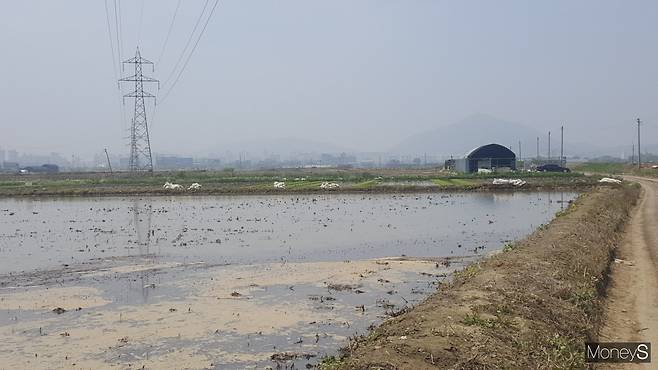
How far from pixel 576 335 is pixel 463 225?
1681 cm

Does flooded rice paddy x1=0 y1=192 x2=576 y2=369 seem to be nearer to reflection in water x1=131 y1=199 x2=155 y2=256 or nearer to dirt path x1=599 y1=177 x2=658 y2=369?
reflection in water x1=131 y1=199 x2=155 y2=256

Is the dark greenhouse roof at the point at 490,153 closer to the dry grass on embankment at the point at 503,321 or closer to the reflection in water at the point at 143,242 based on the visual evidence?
the reflection in water at the point at 143,242

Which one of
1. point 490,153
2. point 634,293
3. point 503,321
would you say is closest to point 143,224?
point 634,293

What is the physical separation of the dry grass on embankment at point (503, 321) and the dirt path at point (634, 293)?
262 millimetres

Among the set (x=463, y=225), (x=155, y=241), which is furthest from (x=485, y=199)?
(x=155, y=241)

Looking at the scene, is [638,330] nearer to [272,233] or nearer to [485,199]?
[272,233]

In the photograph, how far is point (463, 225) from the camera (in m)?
24.4

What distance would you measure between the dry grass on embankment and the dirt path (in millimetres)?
262

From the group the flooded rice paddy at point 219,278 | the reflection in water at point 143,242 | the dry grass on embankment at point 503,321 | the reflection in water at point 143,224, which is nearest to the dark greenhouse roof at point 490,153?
the flooded rice paddy at point 219,278

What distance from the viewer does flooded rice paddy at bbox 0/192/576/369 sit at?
8680mm

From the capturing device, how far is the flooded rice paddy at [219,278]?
8680 millimetres

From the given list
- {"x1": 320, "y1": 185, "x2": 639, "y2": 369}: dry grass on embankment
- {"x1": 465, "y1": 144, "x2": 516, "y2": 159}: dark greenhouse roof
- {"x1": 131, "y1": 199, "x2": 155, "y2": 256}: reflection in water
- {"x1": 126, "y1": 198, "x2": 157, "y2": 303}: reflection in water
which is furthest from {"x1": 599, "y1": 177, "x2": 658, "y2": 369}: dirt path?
{"x1": 465, "y1": 144, "x2": 516, "y2": 159}: dark greenhouse roof

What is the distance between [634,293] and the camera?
10773 millimetres

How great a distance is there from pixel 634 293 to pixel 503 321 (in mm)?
4547
